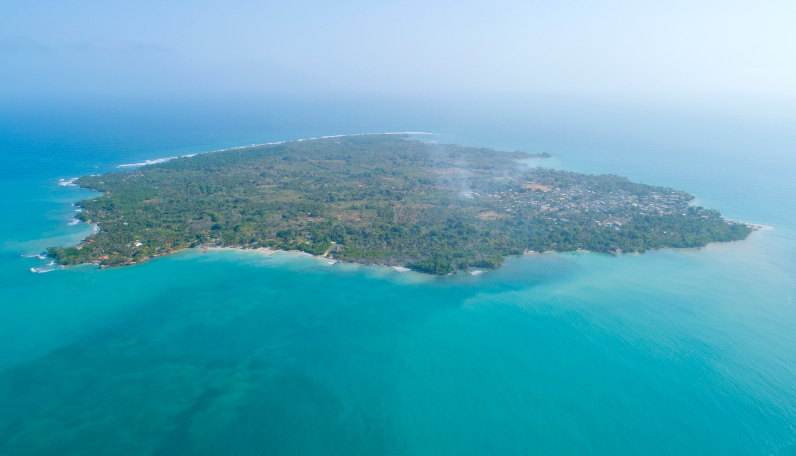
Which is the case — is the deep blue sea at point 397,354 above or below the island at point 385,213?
below

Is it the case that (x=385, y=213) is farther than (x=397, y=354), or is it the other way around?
(x=385, y=213)

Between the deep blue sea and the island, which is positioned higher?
the island

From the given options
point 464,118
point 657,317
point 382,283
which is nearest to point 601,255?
point 657,317

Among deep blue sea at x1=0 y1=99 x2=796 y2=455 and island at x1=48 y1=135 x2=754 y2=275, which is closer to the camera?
deep blue sea at x1=0 y1=99 x2=796 y2=455

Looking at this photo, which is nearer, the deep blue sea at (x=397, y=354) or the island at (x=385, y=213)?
the deep blue sea at (x=397, y=354)
